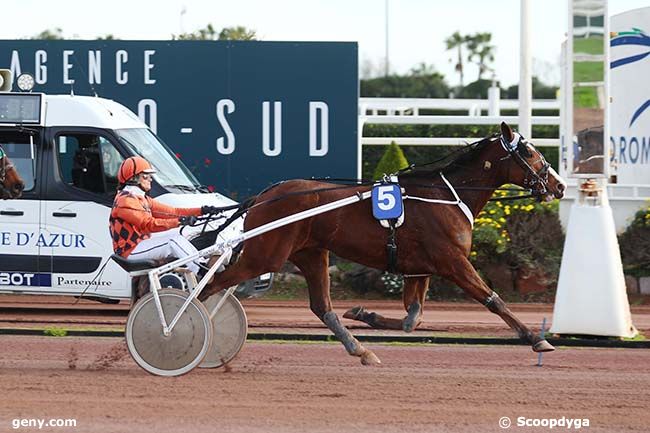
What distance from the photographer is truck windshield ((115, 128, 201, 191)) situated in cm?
1275

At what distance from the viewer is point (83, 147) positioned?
12.8m

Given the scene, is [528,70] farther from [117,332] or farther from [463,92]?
[463,92]

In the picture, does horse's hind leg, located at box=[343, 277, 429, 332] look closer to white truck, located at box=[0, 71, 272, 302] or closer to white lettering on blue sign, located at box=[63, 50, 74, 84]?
white truck, located at box=[0, 71, 272, 302]

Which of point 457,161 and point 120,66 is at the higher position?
point 120,66

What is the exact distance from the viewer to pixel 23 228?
12.6m

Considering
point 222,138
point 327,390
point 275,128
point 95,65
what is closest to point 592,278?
point 327,390

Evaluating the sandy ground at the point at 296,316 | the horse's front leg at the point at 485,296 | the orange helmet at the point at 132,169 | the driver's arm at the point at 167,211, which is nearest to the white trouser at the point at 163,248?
the driver's arm at the point at 167,211

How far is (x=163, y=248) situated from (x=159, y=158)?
3898 mm

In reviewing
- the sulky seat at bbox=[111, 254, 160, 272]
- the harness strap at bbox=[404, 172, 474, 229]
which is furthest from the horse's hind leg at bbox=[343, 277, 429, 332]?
the sulky seat at bbox=[111, 254, 160, 272]

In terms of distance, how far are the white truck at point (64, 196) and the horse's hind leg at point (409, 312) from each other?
2.67 meters

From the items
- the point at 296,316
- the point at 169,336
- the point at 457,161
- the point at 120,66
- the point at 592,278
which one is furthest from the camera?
the point at 120,66

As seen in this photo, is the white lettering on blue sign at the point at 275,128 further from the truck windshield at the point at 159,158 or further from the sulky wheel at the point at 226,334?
the sulky wheel at the point at 226,334

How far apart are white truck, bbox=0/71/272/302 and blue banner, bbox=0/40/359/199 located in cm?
392

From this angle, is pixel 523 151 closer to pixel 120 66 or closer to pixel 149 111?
pixel 149 111
